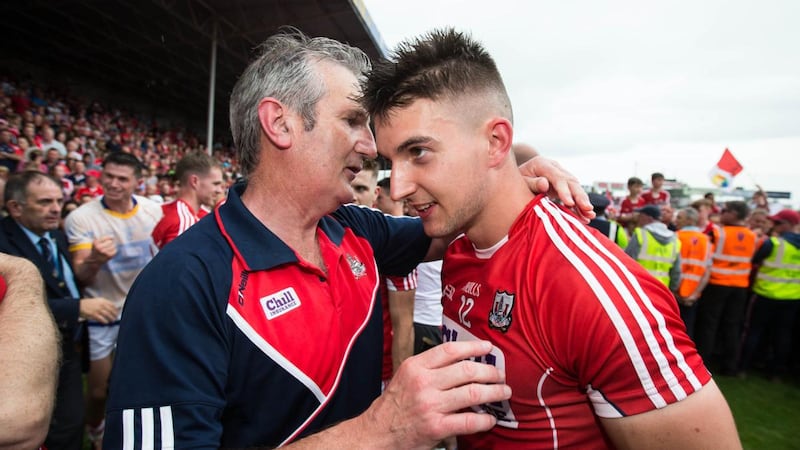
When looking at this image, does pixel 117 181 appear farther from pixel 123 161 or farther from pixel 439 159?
pixel 439 159

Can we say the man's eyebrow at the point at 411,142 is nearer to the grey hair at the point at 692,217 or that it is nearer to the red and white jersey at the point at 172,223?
the red and white jersey at the point at 172,223

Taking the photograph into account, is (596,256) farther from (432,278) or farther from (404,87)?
(432,278)

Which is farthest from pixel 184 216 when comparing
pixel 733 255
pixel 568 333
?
pixel 733 255

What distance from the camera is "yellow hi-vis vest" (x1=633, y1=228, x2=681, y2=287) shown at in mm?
5672

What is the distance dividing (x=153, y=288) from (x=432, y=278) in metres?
3.41

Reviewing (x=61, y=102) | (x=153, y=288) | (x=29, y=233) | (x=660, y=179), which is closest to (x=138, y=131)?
(x=61, y=102)

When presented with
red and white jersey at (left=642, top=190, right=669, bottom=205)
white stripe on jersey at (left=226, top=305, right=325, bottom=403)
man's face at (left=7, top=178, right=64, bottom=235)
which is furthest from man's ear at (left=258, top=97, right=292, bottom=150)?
red and white jersey at (left=642, top=190, right=669, bottom=205)

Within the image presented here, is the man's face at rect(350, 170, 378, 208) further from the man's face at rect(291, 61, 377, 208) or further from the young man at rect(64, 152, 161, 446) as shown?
the man's face at rect(291, 61, 377, 208)

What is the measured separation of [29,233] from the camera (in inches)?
137

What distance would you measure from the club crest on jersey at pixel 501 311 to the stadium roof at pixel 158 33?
12.4m

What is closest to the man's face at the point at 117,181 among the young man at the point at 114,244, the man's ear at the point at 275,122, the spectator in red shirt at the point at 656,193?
the young man at the point at 114,244

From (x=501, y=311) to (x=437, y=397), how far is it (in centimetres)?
45

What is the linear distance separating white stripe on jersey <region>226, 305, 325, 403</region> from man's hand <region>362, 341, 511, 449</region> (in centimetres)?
36

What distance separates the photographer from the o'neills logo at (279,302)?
1435 mm
